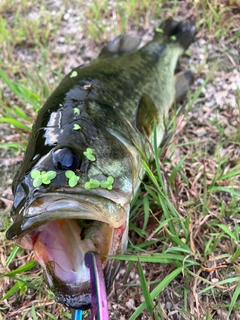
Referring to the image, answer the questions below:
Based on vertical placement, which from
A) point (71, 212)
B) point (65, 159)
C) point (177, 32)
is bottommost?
point (71, 212)

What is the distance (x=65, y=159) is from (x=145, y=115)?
1.07 metres

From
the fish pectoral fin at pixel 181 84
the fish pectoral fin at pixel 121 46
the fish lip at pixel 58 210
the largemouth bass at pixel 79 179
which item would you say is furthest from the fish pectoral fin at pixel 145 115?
the fish lip at pixel 58 210

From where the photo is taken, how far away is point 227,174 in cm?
266

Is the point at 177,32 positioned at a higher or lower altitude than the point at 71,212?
higher

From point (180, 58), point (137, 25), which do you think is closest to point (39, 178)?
point (180, 58)

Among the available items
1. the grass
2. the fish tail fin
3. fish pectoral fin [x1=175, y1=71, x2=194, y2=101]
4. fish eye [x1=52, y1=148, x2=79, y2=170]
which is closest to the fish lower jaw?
the grass

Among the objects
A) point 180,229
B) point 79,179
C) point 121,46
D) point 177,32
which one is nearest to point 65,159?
point 79,179

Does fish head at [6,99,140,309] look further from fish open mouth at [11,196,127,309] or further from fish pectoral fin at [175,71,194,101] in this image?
fish pectoral fin at [175,71,194,101]

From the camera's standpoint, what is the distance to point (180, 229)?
95.0 inches

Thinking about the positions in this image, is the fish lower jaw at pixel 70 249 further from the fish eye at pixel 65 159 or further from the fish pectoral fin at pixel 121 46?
the fish pectoral fin at pixel 121 46

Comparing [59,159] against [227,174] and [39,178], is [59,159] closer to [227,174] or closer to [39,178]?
[39,178]

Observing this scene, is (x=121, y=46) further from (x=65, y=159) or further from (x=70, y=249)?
(x=70, y=249)

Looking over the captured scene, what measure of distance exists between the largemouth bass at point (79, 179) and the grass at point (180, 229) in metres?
0.19

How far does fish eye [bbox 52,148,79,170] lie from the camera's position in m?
1.84
